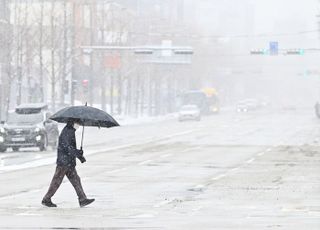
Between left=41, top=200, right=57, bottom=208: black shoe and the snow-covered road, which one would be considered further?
left=41, top=200, right=57, bottom=208: black shoe

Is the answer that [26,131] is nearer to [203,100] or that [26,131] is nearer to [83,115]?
[83,115]

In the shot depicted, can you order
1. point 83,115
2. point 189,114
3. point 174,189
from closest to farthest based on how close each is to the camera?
1. point 83,115
2. point 174,189
3. point 189,114

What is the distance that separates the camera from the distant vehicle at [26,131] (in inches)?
1793

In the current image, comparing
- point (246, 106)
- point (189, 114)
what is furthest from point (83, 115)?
point (246, 106)

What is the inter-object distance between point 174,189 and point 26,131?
2081 centimetres

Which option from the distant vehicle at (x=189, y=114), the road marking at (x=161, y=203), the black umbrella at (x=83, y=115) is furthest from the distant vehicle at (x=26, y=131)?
the distant vehicle at (x=189, y=114)

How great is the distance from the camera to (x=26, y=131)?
4541 cm

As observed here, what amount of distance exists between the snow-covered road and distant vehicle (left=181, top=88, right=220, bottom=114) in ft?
243

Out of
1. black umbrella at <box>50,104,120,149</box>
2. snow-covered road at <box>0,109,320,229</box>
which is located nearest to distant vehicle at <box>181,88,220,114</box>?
snow-covered road at <box>0,109,320,229</box>

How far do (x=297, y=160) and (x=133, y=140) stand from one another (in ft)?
64.9

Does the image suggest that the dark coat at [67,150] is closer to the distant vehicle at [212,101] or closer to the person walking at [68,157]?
the person walking at [68,157]

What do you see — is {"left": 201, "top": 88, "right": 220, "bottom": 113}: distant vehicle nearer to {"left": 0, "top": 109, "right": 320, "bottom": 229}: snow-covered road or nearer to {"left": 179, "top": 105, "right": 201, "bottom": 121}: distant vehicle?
{"left": 179, "top": 105, "right": 201, "bottom": 121}: distant vehicle

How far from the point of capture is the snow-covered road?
18.0m

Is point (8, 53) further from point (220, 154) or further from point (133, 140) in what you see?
point (220, 154)
